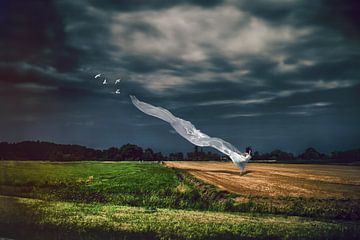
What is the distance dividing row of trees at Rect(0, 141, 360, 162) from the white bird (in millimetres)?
111

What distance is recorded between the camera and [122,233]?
6.89 metres

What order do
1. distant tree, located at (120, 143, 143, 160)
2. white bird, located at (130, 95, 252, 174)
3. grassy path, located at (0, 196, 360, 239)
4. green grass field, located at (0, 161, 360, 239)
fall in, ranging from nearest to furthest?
grassy path, located at (0, 196, 360, 239)
green grass field, located at (0, 161, 360, 239)
white bird, located at (130, 95, 252, 174)
distant tree, located at (120, 143, 143, 160)

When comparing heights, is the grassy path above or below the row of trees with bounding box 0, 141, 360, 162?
below

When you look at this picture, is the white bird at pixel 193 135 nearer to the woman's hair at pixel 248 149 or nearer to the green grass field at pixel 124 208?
the woman's hair at pixel 248 149

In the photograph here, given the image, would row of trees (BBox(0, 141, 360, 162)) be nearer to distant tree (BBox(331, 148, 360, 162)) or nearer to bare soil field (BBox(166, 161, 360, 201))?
distant tree (BBox(331, 148, 360, 162))

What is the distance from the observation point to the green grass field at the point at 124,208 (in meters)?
6.34

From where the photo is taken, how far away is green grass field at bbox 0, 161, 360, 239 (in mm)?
6344

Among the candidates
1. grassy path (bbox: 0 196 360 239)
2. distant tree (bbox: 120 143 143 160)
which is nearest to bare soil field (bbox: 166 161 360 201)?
grassy path (bbox: 0 196 360 239)

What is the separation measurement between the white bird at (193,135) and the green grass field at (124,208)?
1.75 ft

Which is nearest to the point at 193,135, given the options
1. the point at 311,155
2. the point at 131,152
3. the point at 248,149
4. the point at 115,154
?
the point at 248,149

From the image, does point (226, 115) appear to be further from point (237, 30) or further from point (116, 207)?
point (116, 207)

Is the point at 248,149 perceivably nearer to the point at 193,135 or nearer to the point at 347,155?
the point at 193,135

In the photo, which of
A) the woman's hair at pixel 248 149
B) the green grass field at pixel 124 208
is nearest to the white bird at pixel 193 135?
the woman's hair at pixel 248 149

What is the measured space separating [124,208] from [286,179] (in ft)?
7.84
